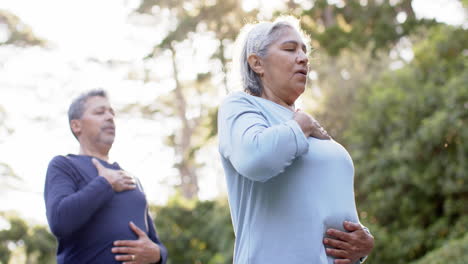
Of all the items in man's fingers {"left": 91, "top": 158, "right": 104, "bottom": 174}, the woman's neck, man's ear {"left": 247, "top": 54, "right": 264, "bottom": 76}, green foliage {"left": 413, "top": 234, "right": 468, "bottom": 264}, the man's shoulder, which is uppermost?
man's ear {"left": 247, "top": 54, "right": 264, "bottom": 76}

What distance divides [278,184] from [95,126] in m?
1.48

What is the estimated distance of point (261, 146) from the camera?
1.94m

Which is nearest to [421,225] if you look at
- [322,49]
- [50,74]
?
[322,49]

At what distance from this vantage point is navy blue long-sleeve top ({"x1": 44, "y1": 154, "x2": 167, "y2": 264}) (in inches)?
110

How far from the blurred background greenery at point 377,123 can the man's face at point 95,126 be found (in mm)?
898

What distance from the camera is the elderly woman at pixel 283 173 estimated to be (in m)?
1.98

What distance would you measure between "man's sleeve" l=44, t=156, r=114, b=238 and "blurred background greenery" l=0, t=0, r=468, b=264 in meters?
1.18

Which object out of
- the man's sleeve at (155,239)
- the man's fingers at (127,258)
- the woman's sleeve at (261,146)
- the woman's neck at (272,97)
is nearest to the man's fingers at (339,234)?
the woman's sleeve at (261,146)

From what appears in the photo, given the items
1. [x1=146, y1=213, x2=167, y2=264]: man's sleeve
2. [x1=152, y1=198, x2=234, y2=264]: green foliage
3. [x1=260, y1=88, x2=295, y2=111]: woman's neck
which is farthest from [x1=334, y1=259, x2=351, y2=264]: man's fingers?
[x1=152, y1=198, x2=234, y2=264]: green foliage

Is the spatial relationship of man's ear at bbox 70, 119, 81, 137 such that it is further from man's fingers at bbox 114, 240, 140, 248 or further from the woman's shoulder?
the woman's shoulder

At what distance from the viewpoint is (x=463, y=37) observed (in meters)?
9.77

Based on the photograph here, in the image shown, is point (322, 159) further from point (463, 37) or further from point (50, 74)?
point (50, 74)

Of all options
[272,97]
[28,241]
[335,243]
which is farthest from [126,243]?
[28,241]

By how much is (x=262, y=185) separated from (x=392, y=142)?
7825 millimetres
